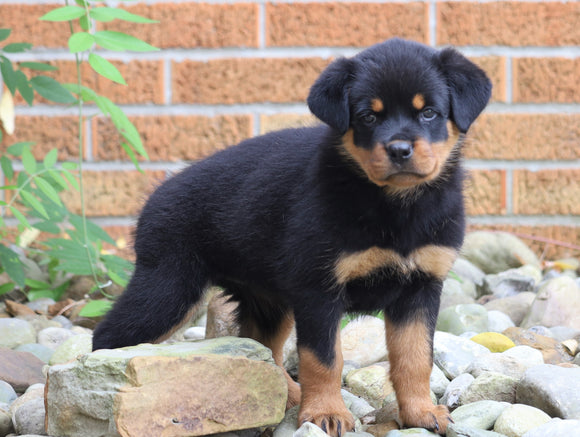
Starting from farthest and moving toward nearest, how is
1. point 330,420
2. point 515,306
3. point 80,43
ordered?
point 515,306
point 80,43
point 330,420

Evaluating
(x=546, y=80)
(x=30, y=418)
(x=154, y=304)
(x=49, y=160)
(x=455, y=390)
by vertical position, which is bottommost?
(x=455, y=390)

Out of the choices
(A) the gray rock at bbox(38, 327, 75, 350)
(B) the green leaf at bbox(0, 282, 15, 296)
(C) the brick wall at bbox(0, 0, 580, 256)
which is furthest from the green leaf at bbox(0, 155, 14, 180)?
(C) the brick wall at bbox(0, 0, 580, 256)

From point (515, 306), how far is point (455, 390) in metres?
1.41

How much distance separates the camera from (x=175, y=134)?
5.50 meters

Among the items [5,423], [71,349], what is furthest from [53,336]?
[5,423]

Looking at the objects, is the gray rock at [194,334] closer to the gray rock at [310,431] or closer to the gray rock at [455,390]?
the gray rock at [455,390]

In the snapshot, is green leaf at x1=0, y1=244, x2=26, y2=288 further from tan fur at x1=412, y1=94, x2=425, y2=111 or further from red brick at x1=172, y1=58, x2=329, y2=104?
tan fur at x1=412, y1=94, x2=425, y2=111

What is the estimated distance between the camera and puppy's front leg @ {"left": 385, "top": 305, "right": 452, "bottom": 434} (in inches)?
125

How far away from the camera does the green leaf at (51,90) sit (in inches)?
165

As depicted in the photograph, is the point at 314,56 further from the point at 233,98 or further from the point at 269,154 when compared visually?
the point at 269,154

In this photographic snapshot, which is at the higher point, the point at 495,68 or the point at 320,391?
the point at 495,68

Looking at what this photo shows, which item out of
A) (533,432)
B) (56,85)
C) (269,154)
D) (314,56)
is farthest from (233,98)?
(533,432)

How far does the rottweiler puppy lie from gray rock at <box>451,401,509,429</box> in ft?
0.23

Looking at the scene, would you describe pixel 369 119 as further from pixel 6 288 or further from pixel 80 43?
pixel 6 288
